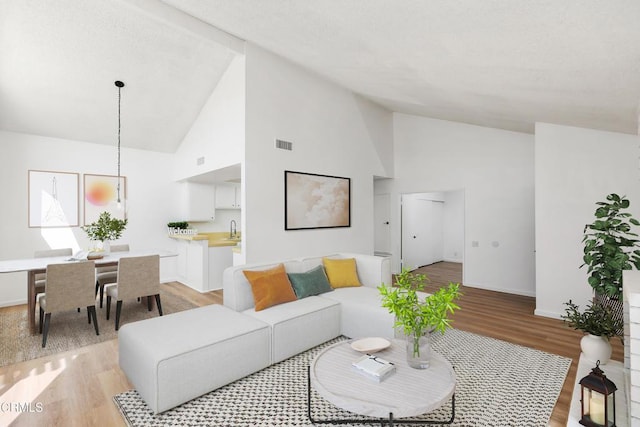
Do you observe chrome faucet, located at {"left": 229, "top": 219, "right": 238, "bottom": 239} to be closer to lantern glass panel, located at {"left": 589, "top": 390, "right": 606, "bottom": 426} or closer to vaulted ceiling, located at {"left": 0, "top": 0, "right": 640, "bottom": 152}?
vaulted ceiling, located at {"left": 0, "top": 0, "right": 640, "bottom": 152}

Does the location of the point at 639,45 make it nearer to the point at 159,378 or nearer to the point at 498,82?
the point at 498,82

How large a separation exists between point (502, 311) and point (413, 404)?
3.51 meters

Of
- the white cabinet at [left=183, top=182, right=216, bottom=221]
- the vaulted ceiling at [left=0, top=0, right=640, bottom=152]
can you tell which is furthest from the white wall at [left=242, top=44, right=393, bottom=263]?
the white cabinet at [left=183, top=182, right=216, bottom=221]

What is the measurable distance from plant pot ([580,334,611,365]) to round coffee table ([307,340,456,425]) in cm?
151

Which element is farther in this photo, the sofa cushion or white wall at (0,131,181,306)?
white wall at (0,131,181,306)

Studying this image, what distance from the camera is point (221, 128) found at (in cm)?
493

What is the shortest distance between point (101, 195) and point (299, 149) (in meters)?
3.69

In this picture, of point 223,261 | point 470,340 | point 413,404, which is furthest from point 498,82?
point 223,261

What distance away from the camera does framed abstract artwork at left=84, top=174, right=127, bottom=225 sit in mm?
5601

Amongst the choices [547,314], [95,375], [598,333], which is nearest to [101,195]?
Answer: [95,375]

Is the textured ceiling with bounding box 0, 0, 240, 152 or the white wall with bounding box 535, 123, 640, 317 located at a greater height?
the textured ceiling with bounding box 0, 0, 240, 152

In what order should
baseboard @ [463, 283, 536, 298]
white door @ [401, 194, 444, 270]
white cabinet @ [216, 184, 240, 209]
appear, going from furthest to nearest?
white door @ [401, 194, 444, 270]
white cabinet @ [216, 184, 240, 209]
baseboard @ [463, 283, 536, 298]

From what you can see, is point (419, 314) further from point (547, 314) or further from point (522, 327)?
point (547, 314)

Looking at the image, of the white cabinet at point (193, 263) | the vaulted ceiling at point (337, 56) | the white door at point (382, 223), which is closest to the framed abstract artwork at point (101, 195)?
the vaulted ceiling at point (337, 56)
